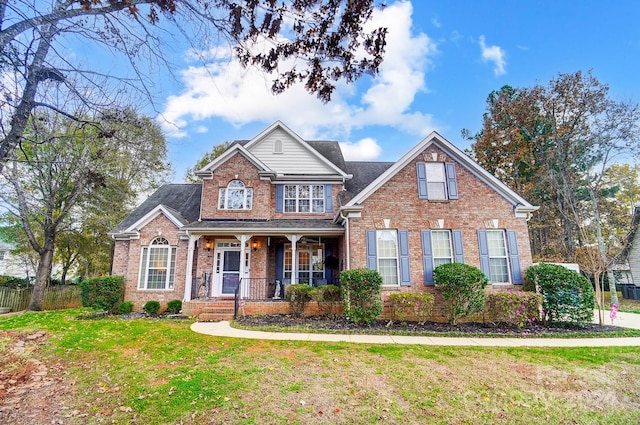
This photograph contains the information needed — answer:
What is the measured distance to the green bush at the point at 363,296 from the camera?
9602mm

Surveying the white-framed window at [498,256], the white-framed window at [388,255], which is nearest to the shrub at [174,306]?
the white-framed window at [388,255]

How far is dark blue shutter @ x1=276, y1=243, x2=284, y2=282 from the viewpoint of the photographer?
1434cm

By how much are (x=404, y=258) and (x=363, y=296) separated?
2419 mm

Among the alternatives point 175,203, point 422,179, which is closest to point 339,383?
point 422,179

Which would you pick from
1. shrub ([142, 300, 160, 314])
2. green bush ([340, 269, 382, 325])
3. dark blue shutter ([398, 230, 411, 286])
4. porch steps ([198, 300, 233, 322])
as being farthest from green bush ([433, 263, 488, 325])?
shrub ([142, 300, 160, 314])

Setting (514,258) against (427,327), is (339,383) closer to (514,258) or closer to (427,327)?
(427,327)

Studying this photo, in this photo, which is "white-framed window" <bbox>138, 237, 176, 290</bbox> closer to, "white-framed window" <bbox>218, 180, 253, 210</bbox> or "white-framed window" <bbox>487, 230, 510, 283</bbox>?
"white-framed window" <bbox>218, 180, 253, 210</bbox>

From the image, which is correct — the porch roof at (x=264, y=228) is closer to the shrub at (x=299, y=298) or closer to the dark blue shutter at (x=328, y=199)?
the dark blue shutter at (x=328, y=199)

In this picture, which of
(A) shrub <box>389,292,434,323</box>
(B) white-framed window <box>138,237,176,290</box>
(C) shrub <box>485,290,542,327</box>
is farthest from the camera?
(B) white-framed window <box>138,237,176,290</box>

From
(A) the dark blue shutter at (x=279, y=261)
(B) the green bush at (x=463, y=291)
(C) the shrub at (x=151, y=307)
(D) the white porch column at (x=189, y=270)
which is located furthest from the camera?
(A) the dark blue shutter at (x=279, y=261)

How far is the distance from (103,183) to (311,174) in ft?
36.9

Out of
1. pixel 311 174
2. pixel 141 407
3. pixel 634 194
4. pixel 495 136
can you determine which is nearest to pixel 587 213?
pixel 634 194

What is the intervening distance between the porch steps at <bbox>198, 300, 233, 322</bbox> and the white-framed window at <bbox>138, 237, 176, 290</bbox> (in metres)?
2.96

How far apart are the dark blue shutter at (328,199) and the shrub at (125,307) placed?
9.52 metres
